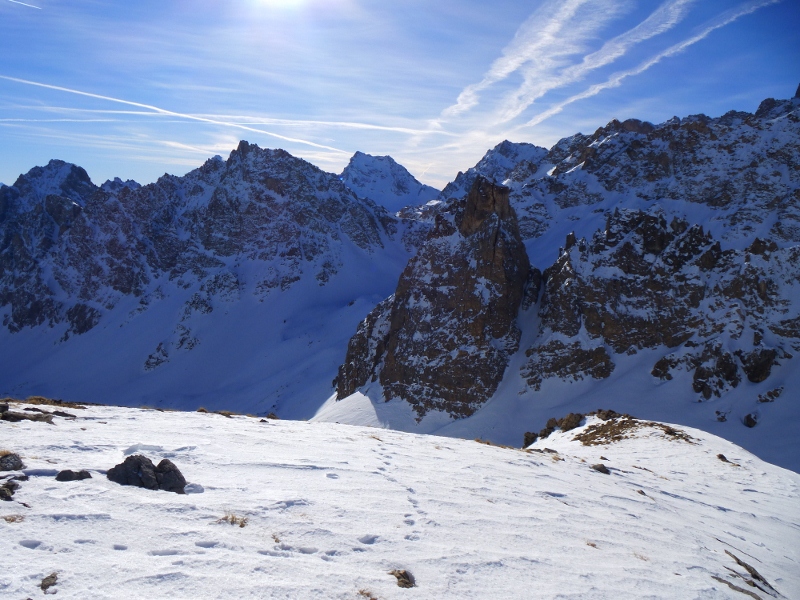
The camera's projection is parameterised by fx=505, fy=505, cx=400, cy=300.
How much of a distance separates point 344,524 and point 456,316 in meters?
42.4

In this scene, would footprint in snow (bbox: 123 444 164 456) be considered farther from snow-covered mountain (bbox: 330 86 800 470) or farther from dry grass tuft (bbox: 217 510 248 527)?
snow-covered mountain (bbox: 330 86 800 470)

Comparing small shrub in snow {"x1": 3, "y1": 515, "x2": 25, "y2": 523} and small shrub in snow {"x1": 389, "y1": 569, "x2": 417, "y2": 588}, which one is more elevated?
small shrub in snow {"x1": 3, "y1": 515, "x2": 25, "y2": 523}

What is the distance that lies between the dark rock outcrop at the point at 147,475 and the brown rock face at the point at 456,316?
38151mm

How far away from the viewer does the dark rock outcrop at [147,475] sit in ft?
21.3

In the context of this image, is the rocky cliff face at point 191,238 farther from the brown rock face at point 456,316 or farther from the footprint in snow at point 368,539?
the footprint in snow at point 368,539

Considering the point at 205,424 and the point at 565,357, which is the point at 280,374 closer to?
the point at 565,357

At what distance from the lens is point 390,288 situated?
102062 millimetres

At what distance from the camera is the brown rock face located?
4525cm

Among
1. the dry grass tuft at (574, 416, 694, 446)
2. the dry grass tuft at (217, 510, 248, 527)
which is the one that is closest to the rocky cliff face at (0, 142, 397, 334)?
the dry grass tuft at (574, 416, 694, 446)

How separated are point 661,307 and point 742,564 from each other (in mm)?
37780

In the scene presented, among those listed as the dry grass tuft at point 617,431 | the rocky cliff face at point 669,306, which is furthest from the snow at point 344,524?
the rocky cliff face at point 669,306

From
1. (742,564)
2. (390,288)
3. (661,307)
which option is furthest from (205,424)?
(390,288)

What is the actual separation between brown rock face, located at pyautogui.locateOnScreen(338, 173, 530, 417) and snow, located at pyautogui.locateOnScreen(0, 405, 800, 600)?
3320 centimetres

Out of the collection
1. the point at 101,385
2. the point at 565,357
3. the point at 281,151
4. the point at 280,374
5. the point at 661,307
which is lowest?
the point at 101,385
